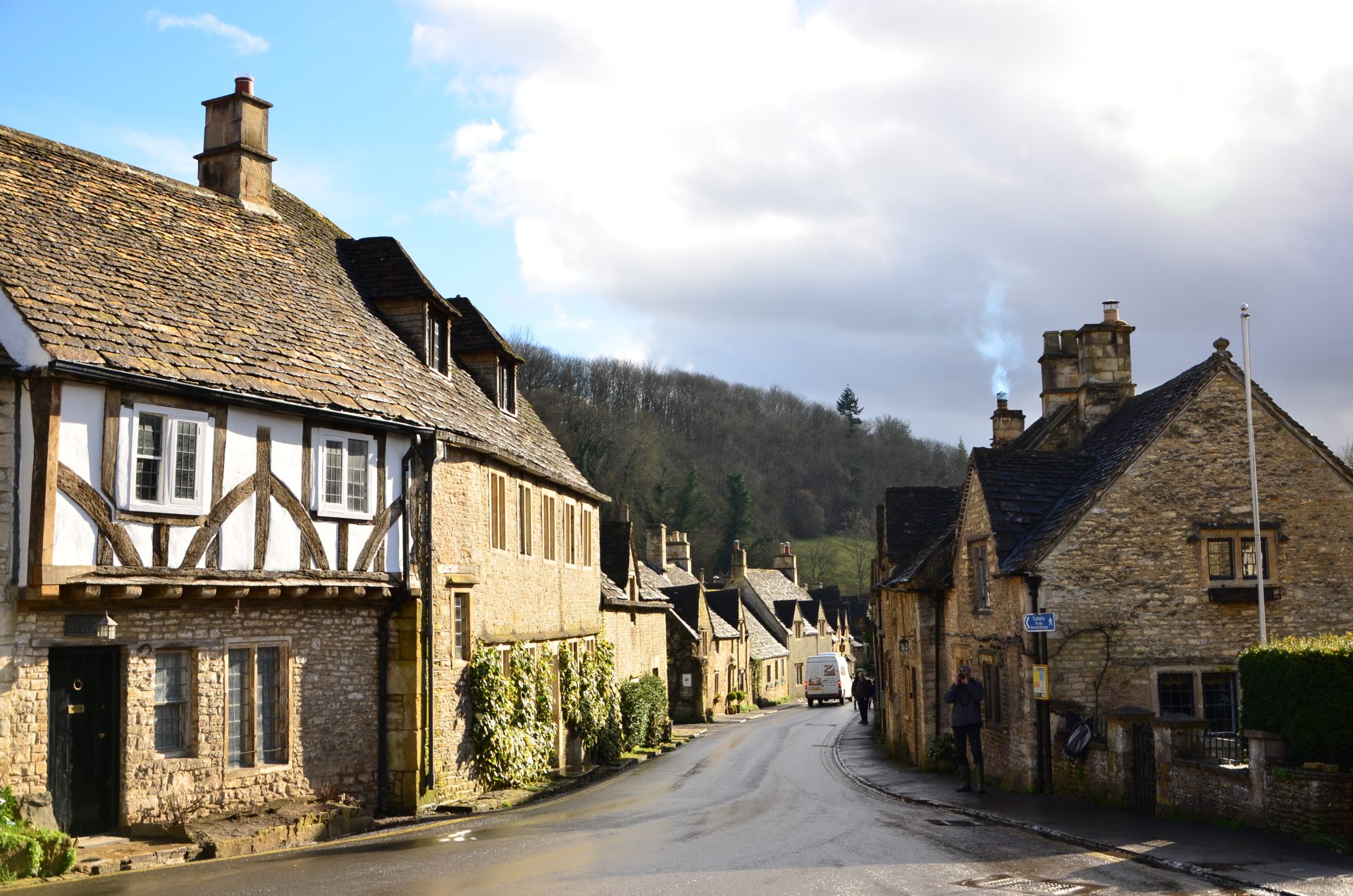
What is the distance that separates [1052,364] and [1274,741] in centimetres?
1842

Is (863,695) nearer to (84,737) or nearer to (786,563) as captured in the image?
(84,737)

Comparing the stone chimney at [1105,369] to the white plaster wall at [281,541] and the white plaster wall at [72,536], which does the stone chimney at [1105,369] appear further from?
the white plaster wall at [72,536]

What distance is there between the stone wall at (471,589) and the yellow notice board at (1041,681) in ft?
30.8

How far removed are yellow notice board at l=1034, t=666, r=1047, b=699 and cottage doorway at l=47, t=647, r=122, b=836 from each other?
13.3 m

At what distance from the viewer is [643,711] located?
111ft

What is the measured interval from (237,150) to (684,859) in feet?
53.3

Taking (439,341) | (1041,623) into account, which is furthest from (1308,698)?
(439,341)

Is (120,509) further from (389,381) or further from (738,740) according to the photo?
(738,740)

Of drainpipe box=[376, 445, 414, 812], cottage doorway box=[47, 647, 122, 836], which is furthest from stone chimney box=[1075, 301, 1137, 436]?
cottage doorway box=[47, 647, 122, 836]

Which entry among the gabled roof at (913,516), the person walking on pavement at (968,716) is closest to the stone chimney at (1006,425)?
the gabled roof at (913,516)

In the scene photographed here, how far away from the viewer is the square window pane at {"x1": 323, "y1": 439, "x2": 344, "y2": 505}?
57.3ft

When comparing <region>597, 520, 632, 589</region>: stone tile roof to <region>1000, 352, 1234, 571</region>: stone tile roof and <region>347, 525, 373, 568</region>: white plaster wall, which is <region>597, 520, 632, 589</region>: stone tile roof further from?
<region>347, 525, 373, 568</region>: white plaster wall

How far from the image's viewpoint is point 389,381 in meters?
19.6

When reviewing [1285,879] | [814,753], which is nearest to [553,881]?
[1285,879]
